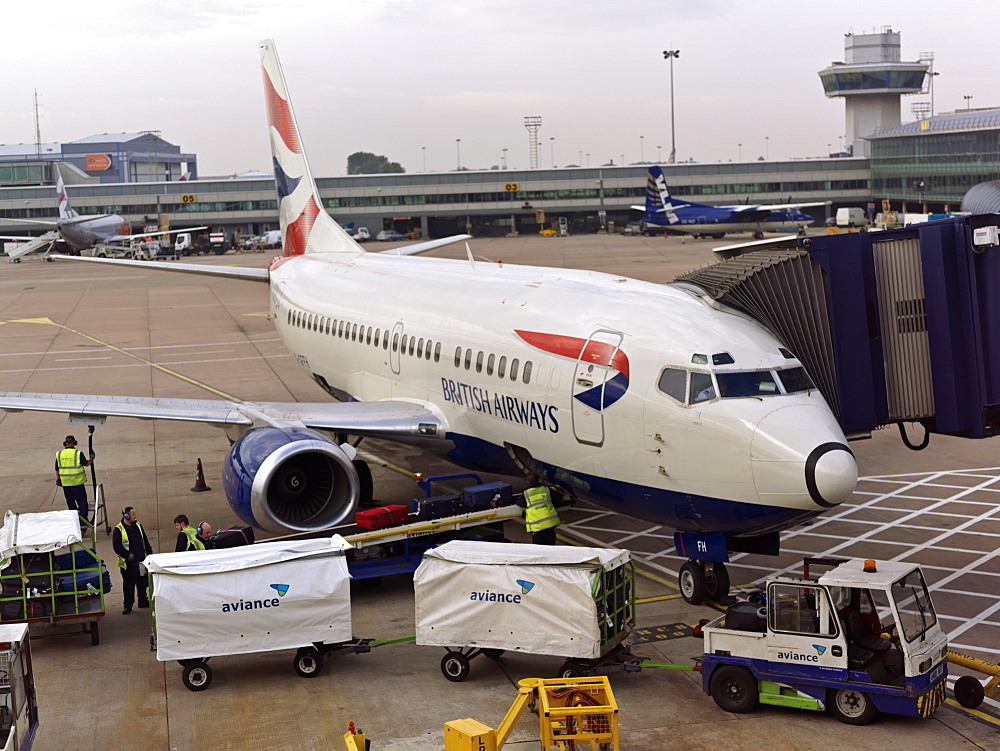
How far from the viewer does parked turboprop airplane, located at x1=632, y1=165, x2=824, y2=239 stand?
108062mm

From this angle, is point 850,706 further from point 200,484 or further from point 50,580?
point 200,484

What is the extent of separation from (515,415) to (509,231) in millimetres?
127407

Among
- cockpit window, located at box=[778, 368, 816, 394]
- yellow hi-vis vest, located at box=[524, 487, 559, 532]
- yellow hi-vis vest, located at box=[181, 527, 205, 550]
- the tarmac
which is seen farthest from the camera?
yellow hi-vis vest, located at box=[524, 487, 559, 532]

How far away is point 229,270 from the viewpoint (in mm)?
31547

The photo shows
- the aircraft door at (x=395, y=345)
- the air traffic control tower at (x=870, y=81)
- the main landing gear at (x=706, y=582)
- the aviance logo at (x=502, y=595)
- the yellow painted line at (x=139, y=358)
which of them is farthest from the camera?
the air traffic control tower at (x=870, y=81)

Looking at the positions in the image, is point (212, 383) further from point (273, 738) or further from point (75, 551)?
point (273, 738)

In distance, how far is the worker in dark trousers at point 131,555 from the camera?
16.5 metres

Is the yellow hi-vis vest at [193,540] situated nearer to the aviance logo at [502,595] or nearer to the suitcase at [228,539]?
the suitcase at [228,539]

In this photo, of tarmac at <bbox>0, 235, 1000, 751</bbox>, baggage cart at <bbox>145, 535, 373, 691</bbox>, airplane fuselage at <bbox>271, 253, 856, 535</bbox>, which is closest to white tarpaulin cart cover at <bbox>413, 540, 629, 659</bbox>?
tarmac at <bbox>0, 235, 1000, 751</bbox>

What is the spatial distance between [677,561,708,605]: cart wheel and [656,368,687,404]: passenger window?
9.42 feet

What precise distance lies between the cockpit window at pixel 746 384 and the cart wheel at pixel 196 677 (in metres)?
7.48

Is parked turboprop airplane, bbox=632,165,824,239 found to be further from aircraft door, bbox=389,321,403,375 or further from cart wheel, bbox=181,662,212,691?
cart wheel, bbox=181,662,212,691

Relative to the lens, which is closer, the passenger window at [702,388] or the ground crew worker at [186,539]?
the passenger window at [702,388]

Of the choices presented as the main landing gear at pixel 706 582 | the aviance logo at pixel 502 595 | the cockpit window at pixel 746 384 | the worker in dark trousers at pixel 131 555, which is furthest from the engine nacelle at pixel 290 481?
the cockpit window at pixel 746 384
